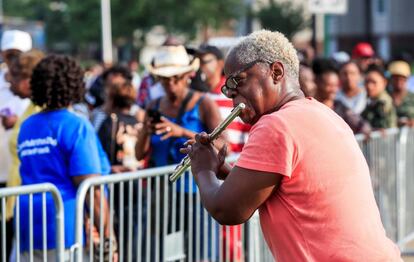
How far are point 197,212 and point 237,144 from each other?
1.42 m

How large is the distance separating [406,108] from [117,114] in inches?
147

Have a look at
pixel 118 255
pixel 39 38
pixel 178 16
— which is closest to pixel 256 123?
pixel 118 255

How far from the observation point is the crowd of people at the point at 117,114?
530 cm

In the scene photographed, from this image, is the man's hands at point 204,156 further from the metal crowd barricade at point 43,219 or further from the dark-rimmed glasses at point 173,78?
the dark-rimmed glasses at point 173,78

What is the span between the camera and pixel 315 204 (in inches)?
133

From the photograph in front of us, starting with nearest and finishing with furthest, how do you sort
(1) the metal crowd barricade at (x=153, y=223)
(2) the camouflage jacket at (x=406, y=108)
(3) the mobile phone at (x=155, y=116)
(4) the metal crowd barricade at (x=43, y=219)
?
(4) the metal crowd barricade at (x=43, y=219)
(1) the metal crowd barricade at (x=153, y=223)
(3) the mobile phone at (x=155, y=116)
(2) the camouflage jacket at (x=406, y=108)

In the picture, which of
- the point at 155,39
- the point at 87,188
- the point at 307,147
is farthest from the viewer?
the point at 155,39

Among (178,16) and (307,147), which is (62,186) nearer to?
(307,147)

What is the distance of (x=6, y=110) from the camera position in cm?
668

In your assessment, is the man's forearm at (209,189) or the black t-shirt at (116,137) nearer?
the man's forearm at (209,189)

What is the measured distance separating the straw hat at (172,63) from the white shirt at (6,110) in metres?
0.98

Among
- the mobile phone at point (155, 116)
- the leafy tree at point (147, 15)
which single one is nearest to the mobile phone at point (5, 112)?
the mobile phone at point (155, 116)

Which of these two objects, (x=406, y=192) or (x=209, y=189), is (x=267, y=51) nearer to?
(x=209, y=189)

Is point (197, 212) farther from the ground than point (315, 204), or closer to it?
closer to it
